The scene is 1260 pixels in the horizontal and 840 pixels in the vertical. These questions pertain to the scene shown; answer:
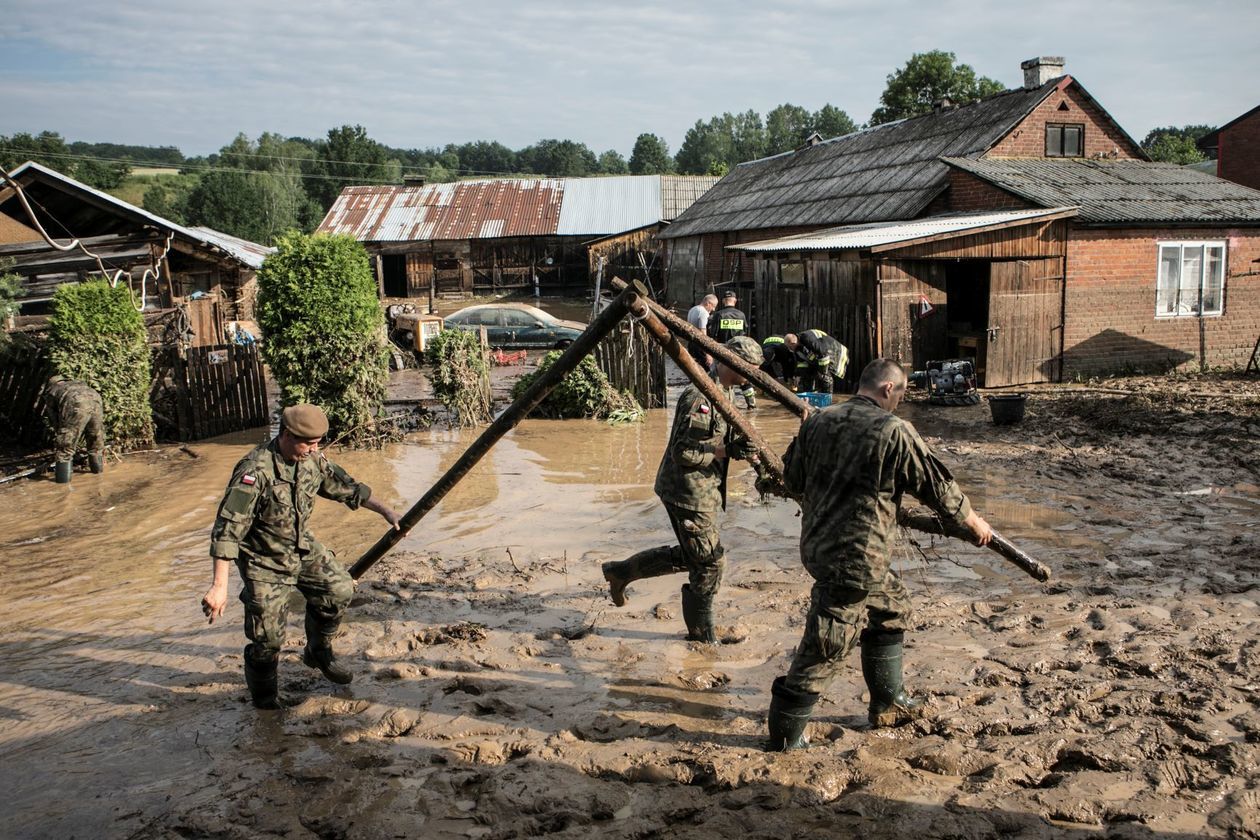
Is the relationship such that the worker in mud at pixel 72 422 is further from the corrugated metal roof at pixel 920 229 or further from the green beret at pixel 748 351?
the corrugated metal roof at pixel 920 229

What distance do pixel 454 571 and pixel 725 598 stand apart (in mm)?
2260

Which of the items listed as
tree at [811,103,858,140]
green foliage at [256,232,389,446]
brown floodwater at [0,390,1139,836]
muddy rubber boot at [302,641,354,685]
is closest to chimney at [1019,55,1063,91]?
brown floodwater at [0,390,1139,836]

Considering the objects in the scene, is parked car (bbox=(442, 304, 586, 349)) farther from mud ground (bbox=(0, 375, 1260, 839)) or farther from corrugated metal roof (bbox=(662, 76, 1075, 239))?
mud ground (bbox=(0, 375, 1260, 839))

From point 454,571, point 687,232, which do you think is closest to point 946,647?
point 454,571

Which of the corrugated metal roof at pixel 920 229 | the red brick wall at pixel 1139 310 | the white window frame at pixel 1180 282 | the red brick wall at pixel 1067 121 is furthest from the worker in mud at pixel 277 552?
the red brick wall at pixel 1067 121

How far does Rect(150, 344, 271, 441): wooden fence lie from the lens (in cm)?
1274

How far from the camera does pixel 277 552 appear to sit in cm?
513

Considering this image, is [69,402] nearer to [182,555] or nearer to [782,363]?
[182,555]

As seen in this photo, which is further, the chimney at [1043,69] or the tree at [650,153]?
the tree at [650,153]

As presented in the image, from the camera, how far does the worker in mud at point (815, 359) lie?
45.0 feet

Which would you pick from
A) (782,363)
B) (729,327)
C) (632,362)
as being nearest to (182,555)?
(632,362)

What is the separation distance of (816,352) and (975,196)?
8.24m

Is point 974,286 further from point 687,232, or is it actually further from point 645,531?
point 687,232

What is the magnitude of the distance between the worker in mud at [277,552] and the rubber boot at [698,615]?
81.3 inches
